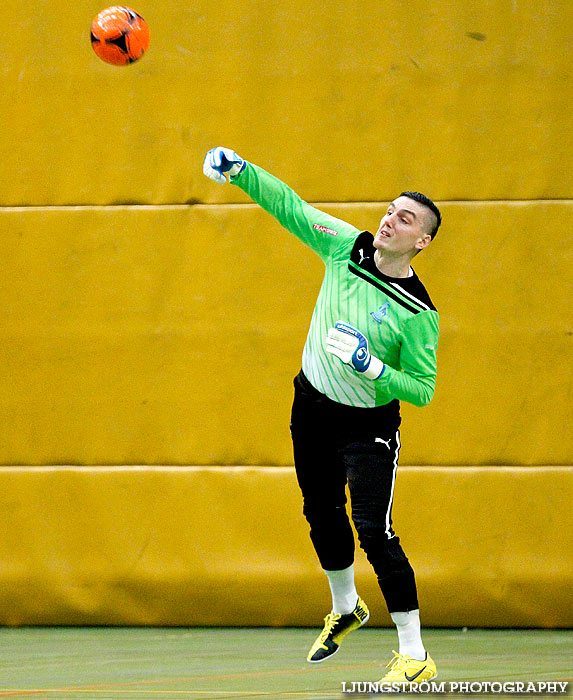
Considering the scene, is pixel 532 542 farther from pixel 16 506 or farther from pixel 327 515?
pixel 16 506

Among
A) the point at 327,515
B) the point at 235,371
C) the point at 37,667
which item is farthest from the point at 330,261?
the point at 37,667

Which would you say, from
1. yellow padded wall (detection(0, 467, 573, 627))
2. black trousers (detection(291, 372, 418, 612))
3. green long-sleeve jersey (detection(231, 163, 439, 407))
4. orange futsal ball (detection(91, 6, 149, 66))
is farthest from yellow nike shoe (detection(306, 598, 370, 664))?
orange futsal ball (detection(91, 6, 149, 66))

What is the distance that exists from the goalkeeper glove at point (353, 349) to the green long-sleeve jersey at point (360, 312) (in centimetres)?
6

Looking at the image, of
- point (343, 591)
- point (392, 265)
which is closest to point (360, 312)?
point (392, 265)

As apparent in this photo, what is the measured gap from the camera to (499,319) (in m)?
5.52

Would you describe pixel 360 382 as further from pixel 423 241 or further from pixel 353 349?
pixel 423 241

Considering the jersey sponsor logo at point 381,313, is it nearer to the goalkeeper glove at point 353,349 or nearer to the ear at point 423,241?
the goalkeeper glove at point 353,349

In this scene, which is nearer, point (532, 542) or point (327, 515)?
point (327, 515)

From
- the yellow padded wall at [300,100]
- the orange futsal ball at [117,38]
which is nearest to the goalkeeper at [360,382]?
the orange futsal ball at [117,38]

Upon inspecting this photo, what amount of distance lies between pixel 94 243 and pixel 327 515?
2323 millimetres

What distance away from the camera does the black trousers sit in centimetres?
402

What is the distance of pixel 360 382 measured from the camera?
13.6 ft

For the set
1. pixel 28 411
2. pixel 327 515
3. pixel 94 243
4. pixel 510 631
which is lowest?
pixel 510 631

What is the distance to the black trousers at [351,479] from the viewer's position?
4.02m
